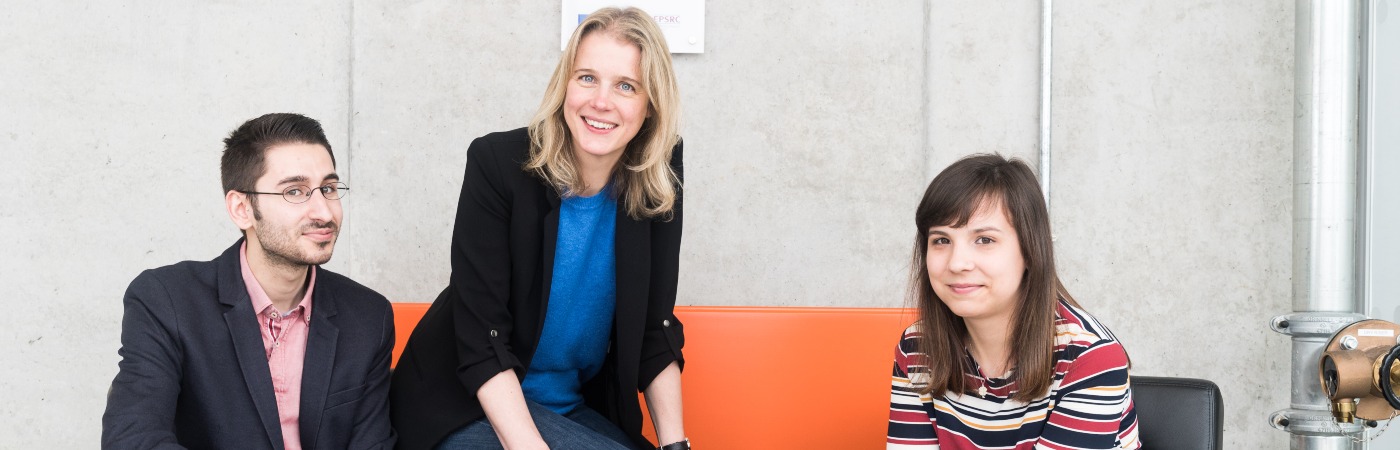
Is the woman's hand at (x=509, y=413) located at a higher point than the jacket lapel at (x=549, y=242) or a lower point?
lower

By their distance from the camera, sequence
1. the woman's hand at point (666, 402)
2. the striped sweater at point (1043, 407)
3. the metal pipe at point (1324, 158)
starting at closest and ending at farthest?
the striped sweater at point (1043, 407) → the woman's hand at point (666, 402) → the metal pipe at point (1324, 158)

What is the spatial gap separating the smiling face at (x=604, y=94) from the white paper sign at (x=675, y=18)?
1186mm

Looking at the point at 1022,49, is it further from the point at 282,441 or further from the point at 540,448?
the point at 282,441

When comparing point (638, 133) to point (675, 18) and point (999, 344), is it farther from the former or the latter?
point (675, 18)

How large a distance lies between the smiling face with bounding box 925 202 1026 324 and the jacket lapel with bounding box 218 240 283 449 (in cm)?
138

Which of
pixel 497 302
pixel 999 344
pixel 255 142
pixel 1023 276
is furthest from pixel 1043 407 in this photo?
pixel 255 142

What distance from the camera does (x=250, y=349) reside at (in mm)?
2123

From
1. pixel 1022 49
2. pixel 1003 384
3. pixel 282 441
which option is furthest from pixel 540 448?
pixel 1022 49

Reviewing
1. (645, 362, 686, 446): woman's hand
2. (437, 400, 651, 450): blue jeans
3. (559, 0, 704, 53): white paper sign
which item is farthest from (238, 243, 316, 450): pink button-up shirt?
(559, 0, 704, 53): white paper sign

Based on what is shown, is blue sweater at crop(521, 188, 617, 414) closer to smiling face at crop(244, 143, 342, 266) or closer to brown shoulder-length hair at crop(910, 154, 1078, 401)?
smiling face at crop(244, 143, 342, 266)

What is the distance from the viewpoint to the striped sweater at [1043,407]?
191 centimetres

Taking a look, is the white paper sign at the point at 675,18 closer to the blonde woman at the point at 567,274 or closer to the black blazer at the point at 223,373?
the blonde woman at the point at 567,274

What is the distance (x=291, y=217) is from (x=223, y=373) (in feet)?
1.14

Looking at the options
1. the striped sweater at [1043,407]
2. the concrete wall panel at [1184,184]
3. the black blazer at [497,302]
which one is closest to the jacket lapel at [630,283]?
the black blazer at [497,302]
